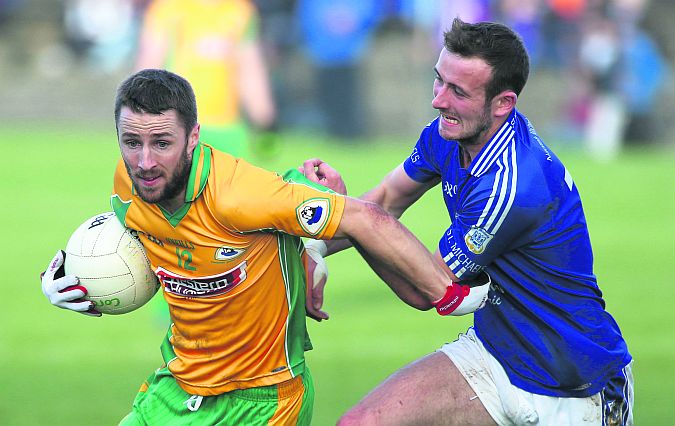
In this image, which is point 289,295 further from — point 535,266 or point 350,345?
point 350,345

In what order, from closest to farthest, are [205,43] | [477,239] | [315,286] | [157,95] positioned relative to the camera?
[157,95], [477,239], [315,286], [205,43]

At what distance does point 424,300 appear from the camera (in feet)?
16.0

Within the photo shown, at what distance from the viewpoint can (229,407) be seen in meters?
4.99

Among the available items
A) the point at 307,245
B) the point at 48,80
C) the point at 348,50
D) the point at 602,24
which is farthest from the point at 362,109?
the point at 307,245

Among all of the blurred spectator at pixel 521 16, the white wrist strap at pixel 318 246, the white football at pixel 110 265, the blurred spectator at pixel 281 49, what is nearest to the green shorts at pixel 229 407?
the white football at pixel 110 265

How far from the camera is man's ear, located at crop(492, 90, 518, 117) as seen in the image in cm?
504

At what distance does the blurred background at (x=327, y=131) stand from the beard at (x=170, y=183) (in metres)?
3.12

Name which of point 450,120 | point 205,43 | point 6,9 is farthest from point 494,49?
point 6,9

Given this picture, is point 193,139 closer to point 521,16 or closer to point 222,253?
point 222,253

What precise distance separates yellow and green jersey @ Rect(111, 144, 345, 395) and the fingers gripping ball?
58cm

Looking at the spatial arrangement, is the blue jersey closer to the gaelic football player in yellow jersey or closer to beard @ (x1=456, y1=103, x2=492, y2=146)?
beard @ (x1=456, y1=103, x2=492, y2=146)

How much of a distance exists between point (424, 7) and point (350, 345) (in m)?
12.5

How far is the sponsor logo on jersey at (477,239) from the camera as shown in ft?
16.1

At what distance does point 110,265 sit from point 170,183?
1.83 feet
